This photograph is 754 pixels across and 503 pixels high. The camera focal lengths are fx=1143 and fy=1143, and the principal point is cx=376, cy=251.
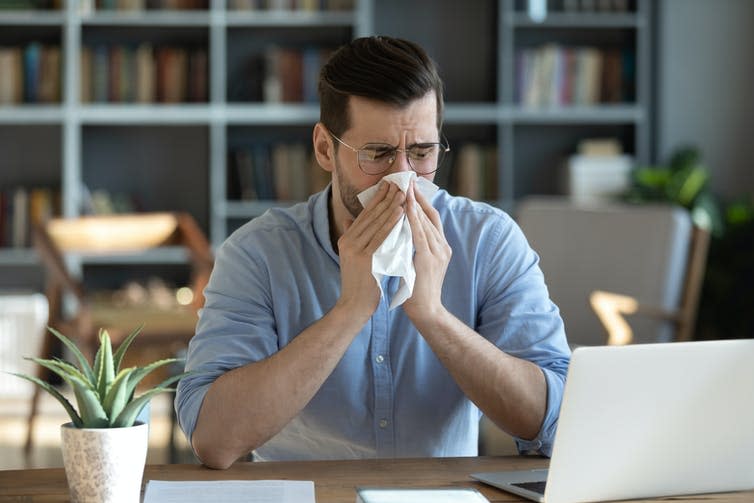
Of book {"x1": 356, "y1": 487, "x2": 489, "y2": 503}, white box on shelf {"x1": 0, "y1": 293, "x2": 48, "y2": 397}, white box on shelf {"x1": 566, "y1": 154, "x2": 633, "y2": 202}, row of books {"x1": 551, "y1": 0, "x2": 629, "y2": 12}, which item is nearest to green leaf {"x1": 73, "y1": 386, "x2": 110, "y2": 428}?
book {"x1": 356, "y1": 487, "x2": 489, "y2": 503}

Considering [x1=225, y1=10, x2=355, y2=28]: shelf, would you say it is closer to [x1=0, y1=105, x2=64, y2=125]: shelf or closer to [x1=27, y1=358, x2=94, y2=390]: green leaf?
[x1=0, y1=105, x2=64, y2=125]: shelf

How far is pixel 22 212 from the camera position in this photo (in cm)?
500

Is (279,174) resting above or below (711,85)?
below

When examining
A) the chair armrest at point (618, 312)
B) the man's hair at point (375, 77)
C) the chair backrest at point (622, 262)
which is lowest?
the chair armrest at point (618, 312)

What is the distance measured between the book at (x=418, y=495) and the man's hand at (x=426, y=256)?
367 millimetres

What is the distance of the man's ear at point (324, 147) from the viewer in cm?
184

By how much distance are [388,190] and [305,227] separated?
0.22 meters

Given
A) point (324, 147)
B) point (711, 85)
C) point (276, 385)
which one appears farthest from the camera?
point (711, 85)

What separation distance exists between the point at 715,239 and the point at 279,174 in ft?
6.21

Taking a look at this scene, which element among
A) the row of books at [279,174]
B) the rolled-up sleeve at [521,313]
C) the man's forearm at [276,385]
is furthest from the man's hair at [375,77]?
the row of books at [279,174]

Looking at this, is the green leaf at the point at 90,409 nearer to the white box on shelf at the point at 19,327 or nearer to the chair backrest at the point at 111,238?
the chair backrest at the point at 111,238

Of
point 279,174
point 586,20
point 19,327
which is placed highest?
point 586,20

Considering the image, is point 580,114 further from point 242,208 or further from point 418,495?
point 418,495

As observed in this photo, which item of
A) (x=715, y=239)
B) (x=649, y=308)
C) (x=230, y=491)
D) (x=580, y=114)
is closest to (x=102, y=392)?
(x=230, y=491)
